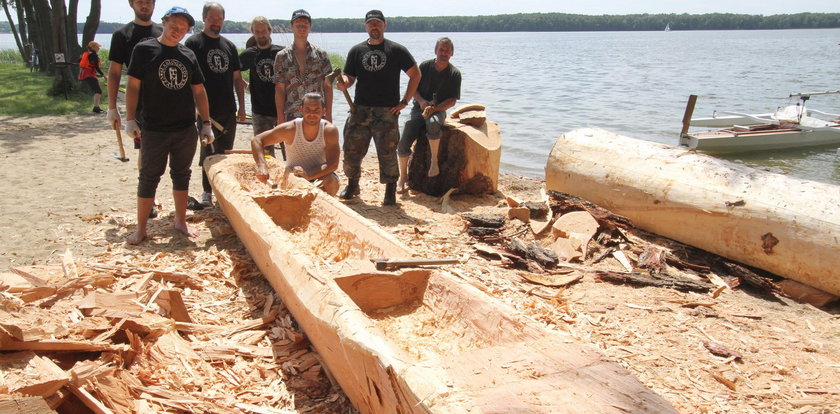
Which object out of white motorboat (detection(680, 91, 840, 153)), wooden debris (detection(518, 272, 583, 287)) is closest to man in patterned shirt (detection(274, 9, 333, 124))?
wooden debris (detection(518, 272, 583, 287))

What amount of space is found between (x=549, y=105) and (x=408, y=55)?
1246 cm

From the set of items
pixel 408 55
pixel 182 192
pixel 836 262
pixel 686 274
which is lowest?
pixel 686 274

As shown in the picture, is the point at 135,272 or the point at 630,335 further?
the point at 135,272

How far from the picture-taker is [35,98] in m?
13.8

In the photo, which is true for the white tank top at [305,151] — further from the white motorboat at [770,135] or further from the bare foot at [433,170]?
the white motorboat at [770,135]

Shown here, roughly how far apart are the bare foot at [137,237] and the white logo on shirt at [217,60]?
63.9 inches

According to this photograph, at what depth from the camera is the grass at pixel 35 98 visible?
11891 mm

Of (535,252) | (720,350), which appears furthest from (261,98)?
(720,350)

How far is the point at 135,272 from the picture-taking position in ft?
13.3

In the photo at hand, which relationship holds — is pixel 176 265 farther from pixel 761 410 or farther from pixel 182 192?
pixel 761 410

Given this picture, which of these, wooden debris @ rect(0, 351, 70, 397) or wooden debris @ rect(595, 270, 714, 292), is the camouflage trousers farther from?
wooden debris @ rect(0, 351, 70, 397)

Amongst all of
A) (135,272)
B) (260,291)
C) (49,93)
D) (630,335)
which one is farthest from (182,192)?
(49,93)

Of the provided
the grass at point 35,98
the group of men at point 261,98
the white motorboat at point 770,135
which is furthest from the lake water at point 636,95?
the grass at point 35,98

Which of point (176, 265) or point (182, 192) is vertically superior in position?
point (182, 192)
